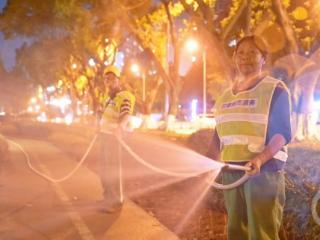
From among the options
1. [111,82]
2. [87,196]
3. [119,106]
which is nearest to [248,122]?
[119,106]

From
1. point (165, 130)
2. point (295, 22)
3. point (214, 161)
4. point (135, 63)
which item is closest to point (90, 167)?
point (295, 22)

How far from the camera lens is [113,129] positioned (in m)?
7.68

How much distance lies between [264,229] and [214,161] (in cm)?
67

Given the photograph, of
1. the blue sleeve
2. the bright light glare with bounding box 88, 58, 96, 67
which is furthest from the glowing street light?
the blue sleeve

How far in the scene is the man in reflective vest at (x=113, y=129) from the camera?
762cm

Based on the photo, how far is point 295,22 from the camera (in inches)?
683

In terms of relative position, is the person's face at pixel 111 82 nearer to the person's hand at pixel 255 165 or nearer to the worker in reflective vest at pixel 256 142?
the worker in reflective vest at pixel 256 142

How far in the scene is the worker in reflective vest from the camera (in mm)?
3551

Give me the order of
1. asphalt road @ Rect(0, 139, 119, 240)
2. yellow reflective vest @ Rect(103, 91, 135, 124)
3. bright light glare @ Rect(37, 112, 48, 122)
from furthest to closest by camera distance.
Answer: bright light glare @ Rect(37, 112, 48, 122) < yellow reflective vest @ Rect(103, 91, 135, 124) < asphalt road @ Rect(0, 139, 119, 240)

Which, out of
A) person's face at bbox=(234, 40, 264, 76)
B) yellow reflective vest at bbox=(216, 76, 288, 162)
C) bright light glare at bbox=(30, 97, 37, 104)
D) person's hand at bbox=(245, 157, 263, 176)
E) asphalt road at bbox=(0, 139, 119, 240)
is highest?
bright light glare at bbox=(30, 97, 37, 104)

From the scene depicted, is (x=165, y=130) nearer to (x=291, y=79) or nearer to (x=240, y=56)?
(x=291, y=79)

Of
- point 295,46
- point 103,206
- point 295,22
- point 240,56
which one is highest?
point 295,22

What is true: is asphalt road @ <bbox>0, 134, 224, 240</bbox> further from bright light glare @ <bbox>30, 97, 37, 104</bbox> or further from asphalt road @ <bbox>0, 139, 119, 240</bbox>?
bright light glare @ <bbox>30, 97, 37, 104</bbox>

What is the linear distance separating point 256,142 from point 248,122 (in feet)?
0.48
